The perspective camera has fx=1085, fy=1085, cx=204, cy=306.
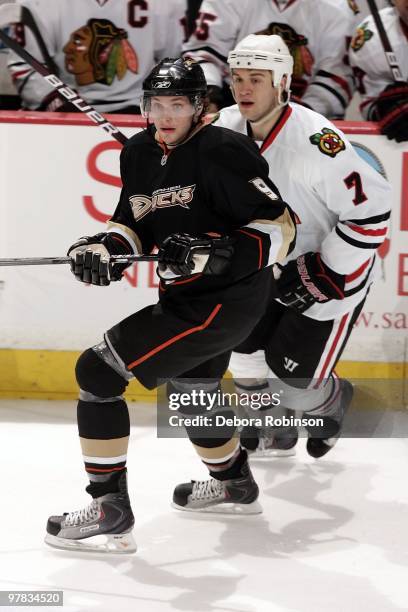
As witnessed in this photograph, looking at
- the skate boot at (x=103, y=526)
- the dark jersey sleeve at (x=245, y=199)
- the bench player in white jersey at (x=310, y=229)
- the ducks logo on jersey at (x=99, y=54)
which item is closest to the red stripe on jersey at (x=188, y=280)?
the dark jersey sleeve at (x=245, y=199)

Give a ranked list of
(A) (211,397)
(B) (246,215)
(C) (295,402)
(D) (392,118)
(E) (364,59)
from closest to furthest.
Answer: (B) (246,215) → (A) (211,397) → (C) (295,402) → (D) (392,118) → (E) (364,59)

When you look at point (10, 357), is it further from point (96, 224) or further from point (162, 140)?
point (162, 140)

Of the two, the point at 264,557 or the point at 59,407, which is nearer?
the point at 264,557

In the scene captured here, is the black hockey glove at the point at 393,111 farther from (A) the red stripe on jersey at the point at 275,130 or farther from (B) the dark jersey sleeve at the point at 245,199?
(B) the dark jersey sleeve at the point at 245,199

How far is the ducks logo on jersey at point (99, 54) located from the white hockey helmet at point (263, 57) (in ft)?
4.11

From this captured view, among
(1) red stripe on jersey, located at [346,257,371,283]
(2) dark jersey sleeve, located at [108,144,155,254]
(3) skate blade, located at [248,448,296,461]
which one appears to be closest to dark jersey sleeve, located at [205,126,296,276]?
(2) dark jersey sleeve, located at [108,144,155,254]

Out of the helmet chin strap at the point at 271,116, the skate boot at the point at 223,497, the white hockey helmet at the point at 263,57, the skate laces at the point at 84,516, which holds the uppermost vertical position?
the white hockey helmet at the point at 263,57

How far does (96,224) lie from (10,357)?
0.59m

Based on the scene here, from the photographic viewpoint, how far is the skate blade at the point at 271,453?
3.52 meters

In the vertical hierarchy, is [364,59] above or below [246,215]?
above

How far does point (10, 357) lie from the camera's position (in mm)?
4043

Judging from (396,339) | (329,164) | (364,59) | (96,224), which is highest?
(364,59)

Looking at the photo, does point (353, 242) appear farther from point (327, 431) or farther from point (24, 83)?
point (24, 83)

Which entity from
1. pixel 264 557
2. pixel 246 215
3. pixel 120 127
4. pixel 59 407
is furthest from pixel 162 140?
pixel 59 407
